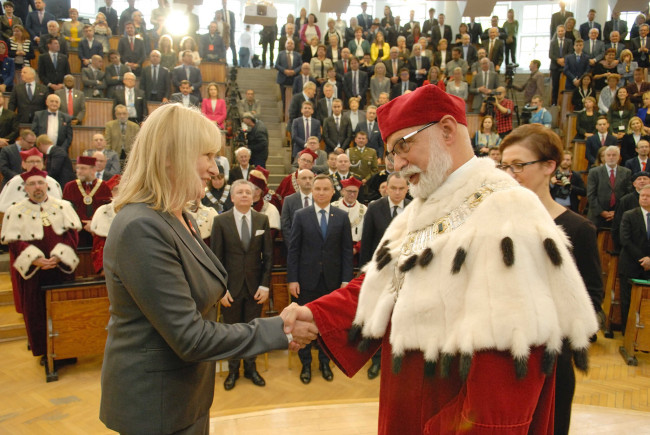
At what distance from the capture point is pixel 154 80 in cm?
895

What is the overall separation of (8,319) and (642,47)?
41.7 feet

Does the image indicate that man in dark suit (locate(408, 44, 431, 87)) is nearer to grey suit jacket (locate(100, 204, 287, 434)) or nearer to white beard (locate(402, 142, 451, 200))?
white beard (locate(402, 142, 451, 200))

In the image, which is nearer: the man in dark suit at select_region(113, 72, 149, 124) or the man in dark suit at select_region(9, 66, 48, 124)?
the man in dark suit at select_region(9, 66, 48, 124)

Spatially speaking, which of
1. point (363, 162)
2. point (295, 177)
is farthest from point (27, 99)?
point (363, 162)

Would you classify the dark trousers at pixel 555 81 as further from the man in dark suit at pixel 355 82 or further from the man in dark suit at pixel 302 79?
the man in dark suit at pixel 302 79

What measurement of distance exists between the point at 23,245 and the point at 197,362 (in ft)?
12.6

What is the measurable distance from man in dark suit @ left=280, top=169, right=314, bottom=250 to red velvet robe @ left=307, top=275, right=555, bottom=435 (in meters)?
3.47

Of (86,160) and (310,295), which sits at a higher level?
(86,160)

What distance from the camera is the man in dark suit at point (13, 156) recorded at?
6406 millimetres

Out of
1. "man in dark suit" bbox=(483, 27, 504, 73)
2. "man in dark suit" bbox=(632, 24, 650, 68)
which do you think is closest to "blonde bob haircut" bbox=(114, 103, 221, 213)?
"man in dark suit" bbox=(483, 27, 504, 73)

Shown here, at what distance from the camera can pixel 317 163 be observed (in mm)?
7258

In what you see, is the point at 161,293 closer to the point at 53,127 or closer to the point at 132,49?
the point at 53,127

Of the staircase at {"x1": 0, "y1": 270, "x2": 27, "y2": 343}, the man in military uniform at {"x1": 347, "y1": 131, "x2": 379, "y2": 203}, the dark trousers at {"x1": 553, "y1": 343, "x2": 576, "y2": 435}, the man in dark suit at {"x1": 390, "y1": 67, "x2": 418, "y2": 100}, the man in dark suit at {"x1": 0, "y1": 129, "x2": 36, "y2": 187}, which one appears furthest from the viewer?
the man in dark suit at {"x1": 390, "y1": 67, "x2": 418, "y2": 100}

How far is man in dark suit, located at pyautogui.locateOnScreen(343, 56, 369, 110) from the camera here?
10.1 m
